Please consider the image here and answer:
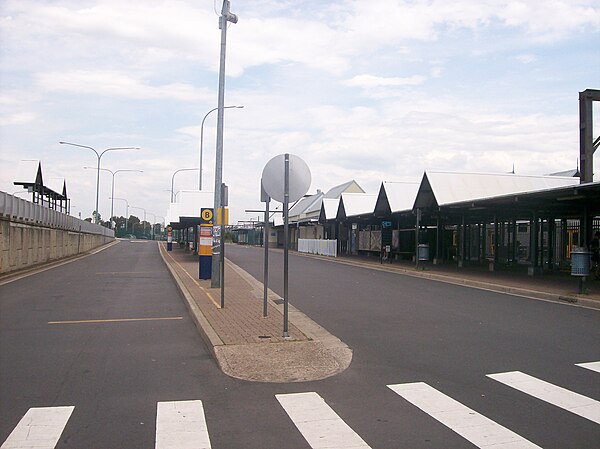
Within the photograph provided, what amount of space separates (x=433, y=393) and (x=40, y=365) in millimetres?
4931

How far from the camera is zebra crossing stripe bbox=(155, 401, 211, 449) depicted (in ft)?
16.5

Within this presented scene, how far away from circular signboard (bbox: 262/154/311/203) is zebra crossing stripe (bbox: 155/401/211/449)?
3.83 metres

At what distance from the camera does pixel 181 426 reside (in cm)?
546

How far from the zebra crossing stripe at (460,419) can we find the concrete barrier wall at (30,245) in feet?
59.0

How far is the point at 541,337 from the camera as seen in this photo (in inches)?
386

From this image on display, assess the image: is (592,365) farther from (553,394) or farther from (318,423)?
(318,423)

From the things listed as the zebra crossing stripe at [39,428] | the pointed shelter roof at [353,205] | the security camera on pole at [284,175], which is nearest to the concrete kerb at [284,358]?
the security camera on pole at [284,175]

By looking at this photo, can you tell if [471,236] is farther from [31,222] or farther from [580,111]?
[31,222]

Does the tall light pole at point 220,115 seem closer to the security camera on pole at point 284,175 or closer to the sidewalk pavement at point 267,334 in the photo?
the sidewalk pavement at point 267,334

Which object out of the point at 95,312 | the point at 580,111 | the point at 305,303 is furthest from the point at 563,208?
the point at 95,312

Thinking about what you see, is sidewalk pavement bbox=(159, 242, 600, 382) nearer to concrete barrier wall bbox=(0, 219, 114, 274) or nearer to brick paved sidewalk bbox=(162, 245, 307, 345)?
brick paved sidewalk bbox=(162, 245, 307, 345)

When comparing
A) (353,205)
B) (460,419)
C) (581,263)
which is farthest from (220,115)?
(353,205)

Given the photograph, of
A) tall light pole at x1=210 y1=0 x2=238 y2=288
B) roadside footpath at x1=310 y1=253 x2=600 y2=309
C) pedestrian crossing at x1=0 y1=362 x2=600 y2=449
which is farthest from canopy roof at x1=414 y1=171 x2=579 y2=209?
pedestrian crossing at x1=0 y1=362 x2=600 y2=449

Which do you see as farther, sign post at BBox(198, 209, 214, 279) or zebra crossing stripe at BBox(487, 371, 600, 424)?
sign post at BBox(198, 209, 214, 279)
